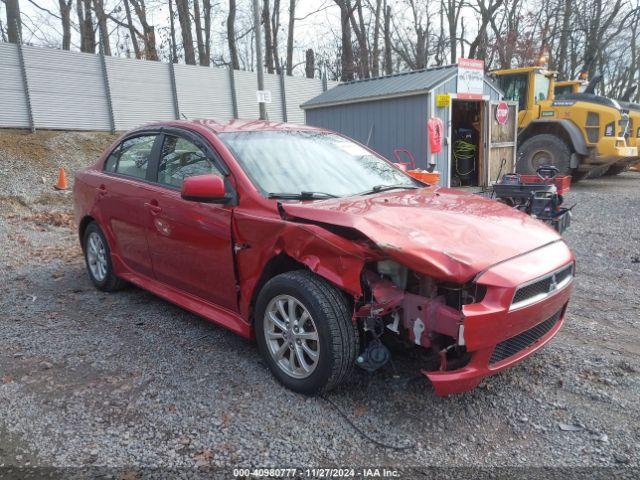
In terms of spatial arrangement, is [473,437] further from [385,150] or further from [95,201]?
[385,150]

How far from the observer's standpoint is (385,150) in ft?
40.1

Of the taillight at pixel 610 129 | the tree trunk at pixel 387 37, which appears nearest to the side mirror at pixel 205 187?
the taillight at pixel 610 129

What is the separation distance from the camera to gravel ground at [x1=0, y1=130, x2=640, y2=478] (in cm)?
260

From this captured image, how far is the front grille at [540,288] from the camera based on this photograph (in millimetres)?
2710

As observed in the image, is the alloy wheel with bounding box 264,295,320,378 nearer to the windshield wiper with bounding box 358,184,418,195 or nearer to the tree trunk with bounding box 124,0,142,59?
the windshield wiper with bounding box 358,184,418,195

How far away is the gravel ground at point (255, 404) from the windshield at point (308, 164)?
4.10 ft

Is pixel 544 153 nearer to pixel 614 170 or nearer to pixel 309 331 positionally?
pixel 614 170

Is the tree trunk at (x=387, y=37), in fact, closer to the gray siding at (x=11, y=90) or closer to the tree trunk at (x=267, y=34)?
the tree trunk at (x=267, y=34)

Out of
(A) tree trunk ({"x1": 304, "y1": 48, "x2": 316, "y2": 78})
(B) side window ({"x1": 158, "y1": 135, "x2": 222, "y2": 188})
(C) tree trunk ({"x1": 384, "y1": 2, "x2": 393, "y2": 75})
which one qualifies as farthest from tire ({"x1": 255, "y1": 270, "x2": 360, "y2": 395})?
(C) tree trunk ({"x1": 384, "y1": 2, "x2": 393, "y2": 75})

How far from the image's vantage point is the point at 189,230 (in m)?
3.72

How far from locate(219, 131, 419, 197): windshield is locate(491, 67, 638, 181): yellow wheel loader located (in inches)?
376

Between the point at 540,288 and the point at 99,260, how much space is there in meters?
4.10

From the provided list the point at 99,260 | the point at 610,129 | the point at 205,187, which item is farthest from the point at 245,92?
the point at 205,187

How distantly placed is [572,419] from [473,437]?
617 mm
